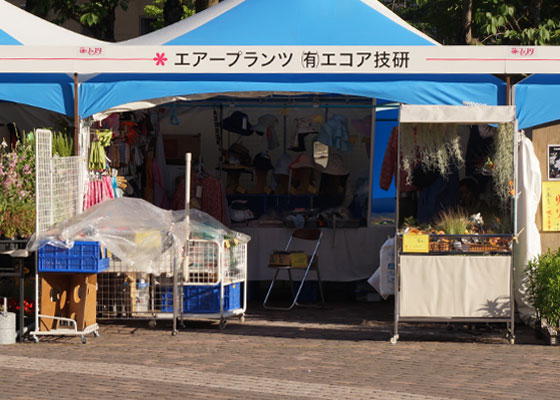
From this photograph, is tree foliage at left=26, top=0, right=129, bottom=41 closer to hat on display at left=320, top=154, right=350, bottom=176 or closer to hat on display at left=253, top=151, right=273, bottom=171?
hat on display at left=253, top=151, right=273, bottom=171

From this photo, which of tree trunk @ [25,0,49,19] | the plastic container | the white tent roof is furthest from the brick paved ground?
tree trunk @ [25,0,49,19]

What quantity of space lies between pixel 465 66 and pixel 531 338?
2701mm

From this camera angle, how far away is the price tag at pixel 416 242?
343 inches

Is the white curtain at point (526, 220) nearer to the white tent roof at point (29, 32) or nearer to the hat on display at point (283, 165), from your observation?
the hat on display at point (283, 165)

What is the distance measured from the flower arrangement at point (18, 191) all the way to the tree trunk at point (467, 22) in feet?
31.5

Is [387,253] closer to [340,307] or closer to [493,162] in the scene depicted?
[493,162]

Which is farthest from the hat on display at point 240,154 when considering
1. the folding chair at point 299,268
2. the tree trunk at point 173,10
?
the tree trunk at point 173,10

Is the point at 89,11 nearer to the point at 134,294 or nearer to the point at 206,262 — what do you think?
the point at 134,294

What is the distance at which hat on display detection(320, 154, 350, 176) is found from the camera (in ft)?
42.3

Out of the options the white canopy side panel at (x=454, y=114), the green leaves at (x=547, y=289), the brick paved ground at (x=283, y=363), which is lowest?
the brick paved ground at (x=283, y=363)

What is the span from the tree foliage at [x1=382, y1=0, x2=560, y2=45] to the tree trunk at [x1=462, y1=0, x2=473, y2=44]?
0.7 inches

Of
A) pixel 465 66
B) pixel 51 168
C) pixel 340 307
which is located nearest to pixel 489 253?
pixel 465 66

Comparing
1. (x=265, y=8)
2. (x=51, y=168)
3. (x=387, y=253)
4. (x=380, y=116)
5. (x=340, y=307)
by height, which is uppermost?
(x=265, y=8)

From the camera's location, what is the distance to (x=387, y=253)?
31.4ft
